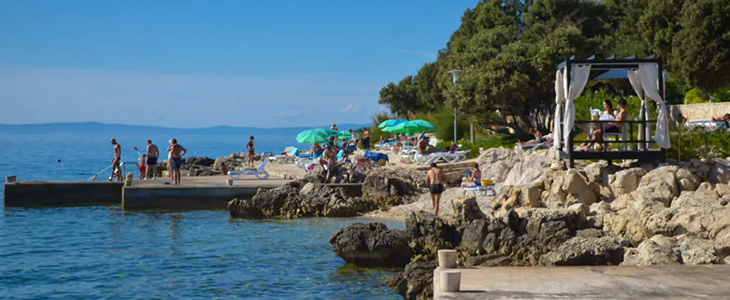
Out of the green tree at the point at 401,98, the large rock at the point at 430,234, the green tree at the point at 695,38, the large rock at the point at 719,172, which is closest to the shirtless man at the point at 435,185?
the large rock at the point at 430,234

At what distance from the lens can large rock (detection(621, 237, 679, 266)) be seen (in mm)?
11461

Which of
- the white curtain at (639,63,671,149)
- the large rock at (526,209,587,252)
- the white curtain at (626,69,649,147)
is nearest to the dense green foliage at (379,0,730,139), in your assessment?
the white curtain at (626,69,649,147)

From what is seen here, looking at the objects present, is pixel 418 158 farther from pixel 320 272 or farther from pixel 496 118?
pixel 320 272

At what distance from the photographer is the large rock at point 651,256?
1146 centimetres

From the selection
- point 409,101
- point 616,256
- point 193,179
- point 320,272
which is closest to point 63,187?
point 193,179

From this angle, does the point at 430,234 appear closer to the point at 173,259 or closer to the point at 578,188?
the point at 578,188

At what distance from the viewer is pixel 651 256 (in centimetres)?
1157

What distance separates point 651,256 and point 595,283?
2.11m

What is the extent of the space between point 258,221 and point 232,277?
700 centimetres

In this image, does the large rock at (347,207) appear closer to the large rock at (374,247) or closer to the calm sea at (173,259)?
the calm sea at (173,259)

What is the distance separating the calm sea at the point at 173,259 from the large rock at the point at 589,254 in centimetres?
291

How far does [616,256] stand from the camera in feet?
39.8

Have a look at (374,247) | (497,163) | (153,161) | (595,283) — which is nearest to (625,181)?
(497,163)

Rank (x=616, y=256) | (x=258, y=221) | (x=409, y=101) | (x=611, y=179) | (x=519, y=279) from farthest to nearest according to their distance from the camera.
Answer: (x=409, y=101) → (x=258, y=221) → (x=611, y=179) → (x=616, y=256) → (x=519, y=279)
